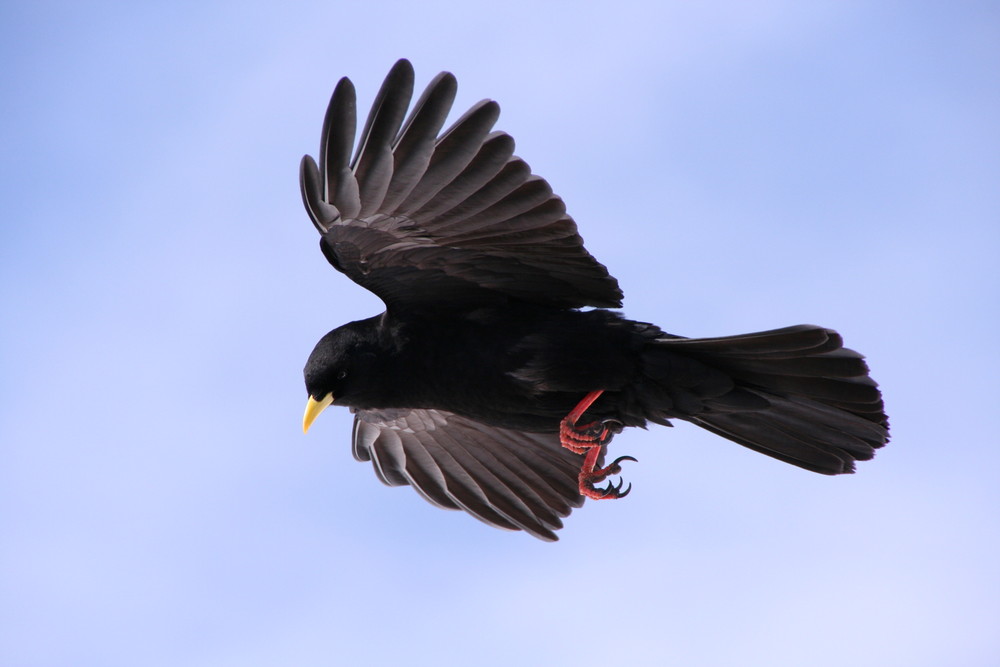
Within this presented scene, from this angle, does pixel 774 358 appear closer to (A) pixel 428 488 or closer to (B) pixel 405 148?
(B) pixel 405 148

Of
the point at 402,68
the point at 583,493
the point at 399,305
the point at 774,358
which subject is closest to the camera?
the point at 402,68

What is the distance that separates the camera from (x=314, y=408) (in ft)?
23.8

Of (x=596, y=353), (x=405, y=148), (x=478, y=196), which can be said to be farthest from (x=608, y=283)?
(x=405, y=148)

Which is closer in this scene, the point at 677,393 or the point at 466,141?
the point at 466,141

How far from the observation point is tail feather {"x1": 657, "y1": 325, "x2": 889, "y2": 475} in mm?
6309

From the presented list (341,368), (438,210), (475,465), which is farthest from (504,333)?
(475,465)

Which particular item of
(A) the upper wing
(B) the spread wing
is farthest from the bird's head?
(B) the spread wing

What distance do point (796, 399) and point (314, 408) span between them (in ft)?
9.11

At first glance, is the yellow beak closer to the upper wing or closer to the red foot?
the upper wing

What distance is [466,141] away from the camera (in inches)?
235

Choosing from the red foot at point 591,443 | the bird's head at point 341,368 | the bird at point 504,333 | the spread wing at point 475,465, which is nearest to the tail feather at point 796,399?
the bird at point 504,333

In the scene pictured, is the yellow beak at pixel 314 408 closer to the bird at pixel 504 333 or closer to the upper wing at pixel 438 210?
the bird at pixel 504 333

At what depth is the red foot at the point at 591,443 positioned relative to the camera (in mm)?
6906

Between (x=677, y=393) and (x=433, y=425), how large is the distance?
2026mm
